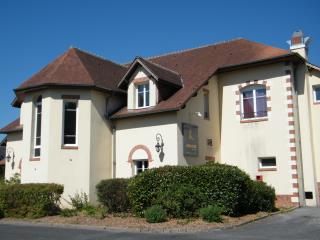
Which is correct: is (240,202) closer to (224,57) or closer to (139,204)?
(139,204)

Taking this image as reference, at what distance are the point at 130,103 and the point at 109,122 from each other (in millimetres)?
1554

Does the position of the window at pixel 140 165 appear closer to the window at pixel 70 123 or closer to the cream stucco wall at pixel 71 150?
the cream stucco wall at pixel 71 150

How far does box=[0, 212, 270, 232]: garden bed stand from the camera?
45.1 ft

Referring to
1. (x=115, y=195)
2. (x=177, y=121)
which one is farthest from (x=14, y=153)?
(x=177, y=121)

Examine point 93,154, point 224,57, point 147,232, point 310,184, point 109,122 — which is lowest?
point 147,232

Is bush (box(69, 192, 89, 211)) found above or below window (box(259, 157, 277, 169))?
below

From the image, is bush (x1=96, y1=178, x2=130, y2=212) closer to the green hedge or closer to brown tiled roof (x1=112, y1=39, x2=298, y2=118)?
the green hedge

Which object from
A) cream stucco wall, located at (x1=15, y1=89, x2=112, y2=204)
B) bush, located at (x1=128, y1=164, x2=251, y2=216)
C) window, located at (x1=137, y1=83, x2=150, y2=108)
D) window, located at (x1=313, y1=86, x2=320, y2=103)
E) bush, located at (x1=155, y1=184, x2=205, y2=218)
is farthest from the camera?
window, located at (x1=313, y1=86, x2=320, y2=103)

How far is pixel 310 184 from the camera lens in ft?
68.1

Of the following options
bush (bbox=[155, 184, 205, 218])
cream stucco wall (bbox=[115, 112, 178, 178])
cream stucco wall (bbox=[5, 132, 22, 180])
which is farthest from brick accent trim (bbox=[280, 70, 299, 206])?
cream stucco wall (bbox=[5, 132, 22, 180])

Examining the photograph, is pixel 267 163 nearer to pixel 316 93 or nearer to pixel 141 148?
pixel 316 93

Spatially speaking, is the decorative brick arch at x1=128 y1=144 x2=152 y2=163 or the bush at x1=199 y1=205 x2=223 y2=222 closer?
the bush at x1=199 y1=205 x2=223 y2=222

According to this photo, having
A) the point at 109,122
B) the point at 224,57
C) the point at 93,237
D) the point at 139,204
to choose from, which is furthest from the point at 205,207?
the point at 224,57

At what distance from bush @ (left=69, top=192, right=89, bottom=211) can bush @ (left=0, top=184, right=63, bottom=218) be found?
1.16 meters
